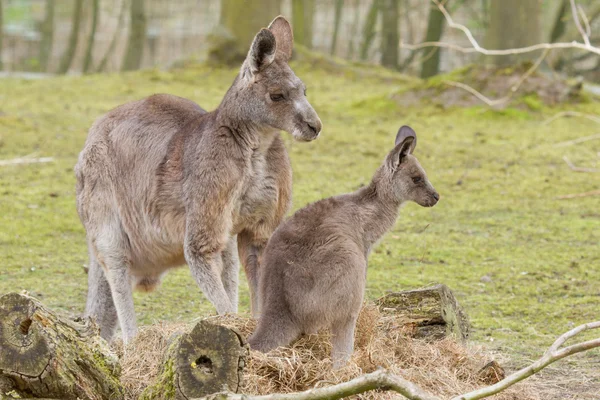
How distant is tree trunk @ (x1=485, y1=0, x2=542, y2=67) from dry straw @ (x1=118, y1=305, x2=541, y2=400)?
838 cm

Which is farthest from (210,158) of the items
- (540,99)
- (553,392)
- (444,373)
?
(540,99)

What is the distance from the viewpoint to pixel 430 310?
17.2ft

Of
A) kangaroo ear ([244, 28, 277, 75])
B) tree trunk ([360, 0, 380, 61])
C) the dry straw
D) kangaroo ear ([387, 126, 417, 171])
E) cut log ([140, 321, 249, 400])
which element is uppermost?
kangaroo ear ([244, 28, 277, 75])

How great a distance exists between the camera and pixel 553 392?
4898 millimetres

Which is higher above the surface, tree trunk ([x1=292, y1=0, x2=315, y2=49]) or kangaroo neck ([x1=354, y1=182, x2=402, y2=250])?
kangaroo neck ([x1=354, y1=182, x2=402, y2=250])

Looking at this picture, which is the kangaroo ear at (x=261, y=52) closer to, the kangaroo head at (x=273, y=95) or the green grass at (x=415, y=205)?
the kangaroo head at (x=273, y=95)

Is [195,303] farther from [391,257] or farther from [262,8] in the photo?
[262,8]

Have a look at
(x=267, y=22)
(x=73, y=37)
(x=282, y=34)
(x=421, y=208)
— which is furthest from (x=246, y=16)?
(x=282, y=34)

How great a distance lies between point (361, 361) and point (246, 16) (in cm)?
1052

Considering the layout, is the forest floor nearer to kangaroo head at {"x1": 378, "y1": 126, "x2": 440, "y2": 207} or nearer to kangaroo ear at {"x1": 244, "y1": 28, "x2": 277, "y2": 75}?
kangaroo head at {"x1": 378, "y1": 126, "x2": 440, "y2": 207}

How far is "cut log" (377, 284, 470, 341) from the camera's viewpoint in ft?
17.1

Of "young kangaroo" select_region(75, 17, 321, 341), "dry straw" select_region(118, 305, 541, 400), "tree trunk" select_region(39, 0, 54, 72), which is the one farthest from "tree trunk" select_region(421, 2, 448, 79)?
"dry straw" select_region(118, 305, 541, 400)

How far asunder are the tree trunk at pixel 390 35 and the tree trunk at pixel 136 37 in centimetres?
511

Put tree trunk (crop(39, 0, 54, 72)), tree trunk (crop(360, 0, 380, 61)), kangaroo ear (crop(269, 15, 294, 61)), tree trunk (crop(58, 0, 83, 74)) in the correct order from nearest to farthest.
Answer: kangaroo ear (crop(269, 15, 294, 61))
tree trunk (crop(58, 0, 83, 74))
tree trunk (crop(39, 0, 54, 72))
tree trunk (crop(360, 0, 380, 61))
